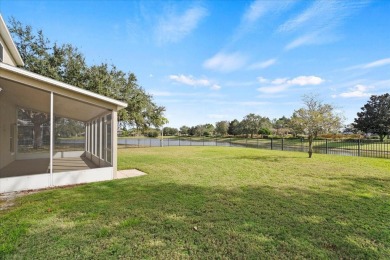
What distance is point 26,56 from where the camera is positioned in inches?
672

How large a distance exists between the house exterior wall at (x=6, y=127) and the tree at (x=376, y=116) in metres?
47.5

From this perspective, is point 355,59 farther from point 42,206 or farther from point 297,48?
point 42,206

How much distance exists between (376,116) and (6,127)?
48.7m

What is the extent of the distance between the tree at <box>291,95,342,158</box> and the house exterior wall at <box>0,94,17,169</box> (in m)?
14.5

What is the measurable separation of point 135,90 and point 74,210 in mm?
19957

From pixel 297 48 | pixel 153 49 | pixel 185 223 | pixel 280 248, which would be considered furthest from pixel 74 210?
pixel 297 48

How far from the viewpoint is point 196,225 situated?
3.34m

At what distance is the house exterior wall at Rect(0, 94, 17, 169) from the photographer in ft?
26.5

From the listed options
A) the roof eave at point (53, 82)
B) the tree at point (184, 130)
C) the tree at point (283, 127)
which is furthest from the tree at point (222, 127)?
the roof eave at point (53, 82)

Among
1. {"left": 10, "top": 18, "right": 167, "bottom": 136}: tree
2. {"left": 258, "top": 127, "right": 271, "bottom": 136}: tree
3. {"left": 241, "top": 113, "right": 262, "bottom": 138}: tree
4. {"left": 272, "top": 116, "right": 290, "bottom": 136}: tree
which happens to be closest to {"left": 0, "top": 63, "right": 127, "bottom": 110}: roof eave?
{"left": 272, "top": 116, "right": 290, "bottom": 136}: tree

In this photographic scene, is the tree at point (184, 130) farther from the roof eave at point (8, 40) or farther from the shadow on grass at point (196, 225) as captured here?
the shadow on grass at point (196, 225)

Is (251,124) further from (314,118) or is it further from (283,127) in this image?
(314,118)

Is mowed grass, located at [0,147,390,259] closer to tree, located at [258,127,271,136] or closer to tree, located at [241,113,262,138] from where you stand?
tree, located at [258,127,271,136]

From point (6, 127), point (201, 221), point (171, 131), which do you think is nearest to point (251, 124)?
point (171, 131)
